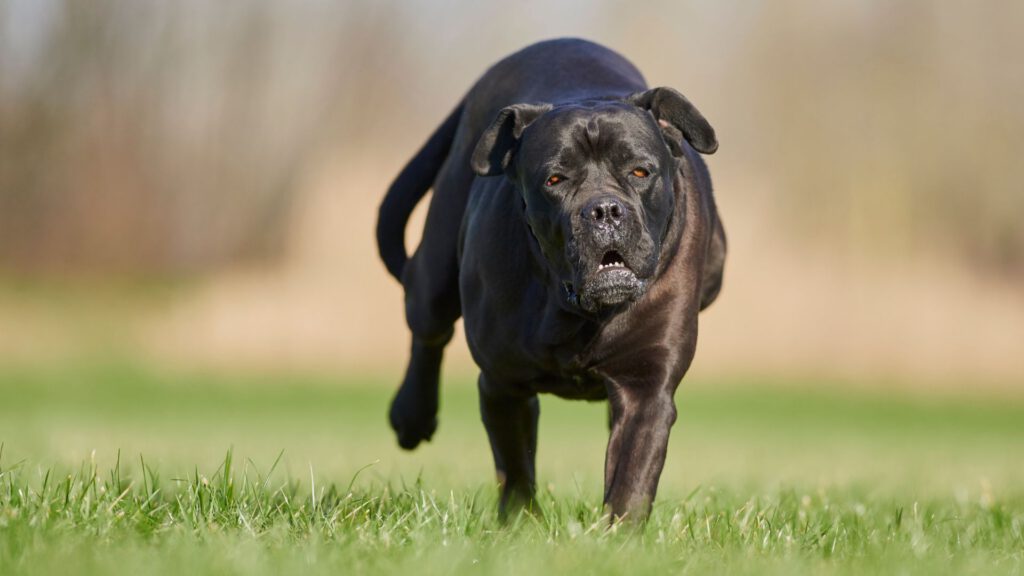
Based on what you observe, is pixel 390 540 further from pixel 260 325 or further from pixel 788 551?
pixel 260 325

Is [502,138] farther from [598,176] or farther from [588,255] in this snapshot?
[588,255]

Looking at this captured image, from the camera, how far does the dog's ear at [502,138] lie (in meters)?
4.40

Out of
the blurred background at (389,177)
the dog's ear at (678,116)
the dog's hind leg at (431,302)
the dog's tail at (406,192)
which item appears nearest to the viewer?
the dog's ear at (678,116)

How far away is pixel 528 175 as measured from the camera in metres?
4.27

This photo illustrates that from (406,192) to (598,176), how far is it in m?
1.81

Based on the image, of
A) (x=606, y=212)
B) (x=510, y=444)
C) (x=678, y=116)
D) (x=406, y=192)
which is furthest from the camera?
(x=406, y=192)

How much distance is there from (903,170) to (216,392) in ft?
41.9

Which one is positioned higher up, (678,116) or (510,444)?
(678,116)

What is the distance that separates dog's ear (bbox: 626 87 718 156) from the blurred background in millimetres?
16001

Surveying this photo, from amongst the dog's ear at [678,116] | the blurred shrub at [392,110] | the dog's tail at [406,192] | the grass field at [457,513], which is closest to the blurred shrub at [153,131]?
the blurred shrub at [392,110]

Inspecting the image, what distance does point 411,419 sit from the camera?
5891 millimetres

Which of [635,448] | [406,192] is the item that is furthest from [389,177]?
[635,448]

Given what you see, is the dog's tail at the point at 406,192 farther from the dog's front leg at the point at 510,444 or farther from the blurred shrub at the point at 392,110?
the blurred shrub at the point at 392,110

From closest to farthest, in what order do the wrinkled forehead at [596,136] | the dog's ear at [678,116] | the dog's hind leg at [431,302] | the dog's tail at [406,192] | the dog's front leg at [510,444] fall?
the wrinkled forehead at [596,136]
the dog's ear at [678,116]
the dog's front leg at [510,444]
the dog's hind leg at [431,302]
the dog's tail at [406,192]
